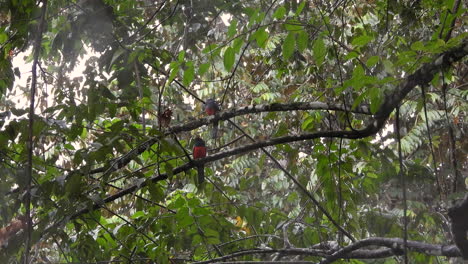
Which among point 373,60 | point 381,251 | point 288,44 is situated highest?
point 288,44

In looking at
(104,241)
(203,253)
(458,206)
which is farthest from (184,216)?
(458,206)

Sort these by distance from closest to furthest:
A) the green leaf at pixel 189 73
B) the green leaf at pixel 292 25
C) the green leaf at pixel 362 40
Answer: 1. the green leaf at pixel 362 40
2. the green leaf at pixel 292 25
3. the green leaf at pixel 189 73

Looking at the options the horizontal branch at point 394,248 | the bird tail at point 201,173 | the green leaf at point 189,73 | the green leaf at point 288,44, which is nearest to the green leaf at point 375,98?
the green leaf at point 288,44

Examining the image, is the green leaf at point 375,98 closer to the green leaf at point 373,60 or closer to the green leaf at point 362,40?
the green leaf at point 373,60

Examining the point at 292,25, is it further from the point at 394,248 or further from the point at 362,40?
the point at 394,248

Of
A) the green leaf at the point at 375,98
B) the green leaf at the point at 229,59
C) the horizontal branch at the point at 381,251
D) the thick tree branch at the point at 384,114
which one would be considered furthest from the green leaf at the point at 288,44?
the horizontal branch at the point at 381,251

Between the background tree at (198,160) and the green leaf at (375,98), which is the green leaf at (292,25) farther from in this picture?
the green leaf at (375,98)

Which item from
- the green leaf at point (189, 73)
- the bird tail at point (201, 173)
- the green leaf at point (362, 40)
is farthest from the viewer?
the bird tail at point (201, 173)

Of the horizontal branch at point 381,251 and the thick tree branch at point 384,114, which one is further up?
the thick tree branch at point 384,114

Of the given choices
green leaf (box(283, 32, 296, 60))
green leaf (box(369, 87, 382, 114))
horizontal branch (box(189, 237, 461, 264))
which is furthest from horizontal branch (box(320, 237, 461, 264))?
green leaf (box(283, 32, 296, 60))

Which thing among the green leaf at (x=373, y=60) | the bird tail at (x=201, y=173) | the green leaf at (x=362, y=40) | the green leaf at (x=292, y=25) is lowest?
Answer: the bird tail at (x=201, y=173)

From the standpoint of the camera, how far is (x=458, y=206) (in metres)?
1.35

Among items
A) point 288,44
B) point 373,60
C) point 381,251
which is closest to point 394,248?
point 381,251

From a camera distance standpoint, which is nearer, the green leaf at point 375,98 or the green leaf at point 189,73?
the green leaf at point 375,98
